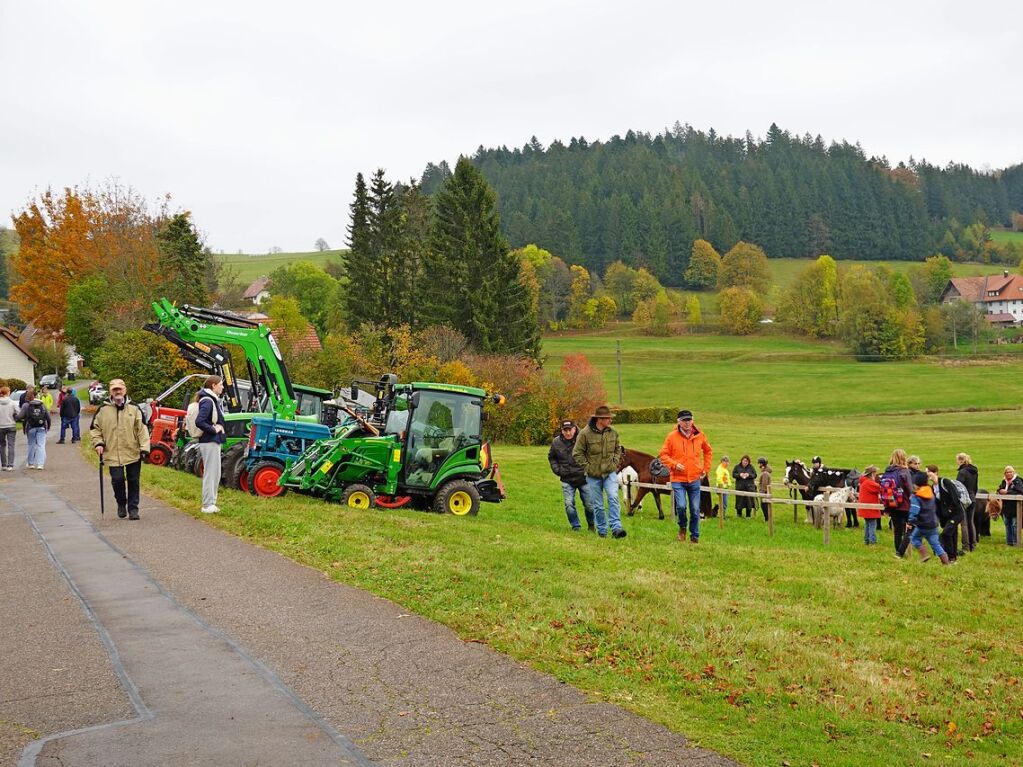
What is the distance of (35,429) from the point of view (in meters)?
22.9

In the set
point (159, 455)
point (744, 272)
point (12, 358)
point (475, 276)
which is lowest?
point (159, 455)

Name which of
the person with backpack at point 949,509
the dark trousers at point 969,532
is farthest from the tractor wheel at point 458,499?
the dark trousers at point 969,532

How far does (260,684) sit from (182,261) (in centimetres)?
4750

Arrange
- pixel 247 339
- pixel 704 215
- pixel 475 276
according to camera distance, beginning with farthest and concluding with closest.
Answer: pixel 704 215 < pixel 475 276 < pixel 247 339

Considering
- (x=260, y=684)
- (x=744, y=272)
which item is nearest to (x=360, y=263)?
(x=260, y=684)

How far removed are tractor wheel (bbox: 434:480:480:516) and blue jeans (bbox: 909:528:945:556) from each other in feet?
23.1

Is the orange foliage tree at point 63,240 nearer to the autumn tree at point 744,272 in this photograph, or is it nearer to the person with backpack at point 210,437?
the person with backpack at point 210,437

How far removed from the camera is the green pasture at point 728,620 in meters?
6.68

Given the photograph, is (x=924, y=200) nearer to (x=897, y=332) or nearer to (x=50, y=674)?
(x=897, y=332)

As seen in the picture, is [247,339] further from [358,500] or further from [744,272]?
[744,272]

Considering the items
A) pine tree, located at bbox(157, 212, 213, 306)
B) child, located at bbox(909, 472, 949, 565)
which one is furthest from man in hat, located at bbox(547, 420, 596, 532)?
pine tree, located at bbox(157, 212, 213, 306)

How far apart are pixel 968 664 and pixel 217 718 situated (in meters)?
6.11

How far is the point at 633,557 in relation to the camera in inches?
498

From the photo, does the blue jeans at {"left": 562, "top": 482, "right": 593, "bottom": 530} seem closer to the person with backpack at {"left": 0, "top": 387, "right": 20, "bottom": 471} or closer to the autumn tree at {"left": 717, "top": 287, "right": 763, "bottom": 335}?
the person with backpack at {"left": 0, "top": 387, "right": 20, "bottom": 471}
